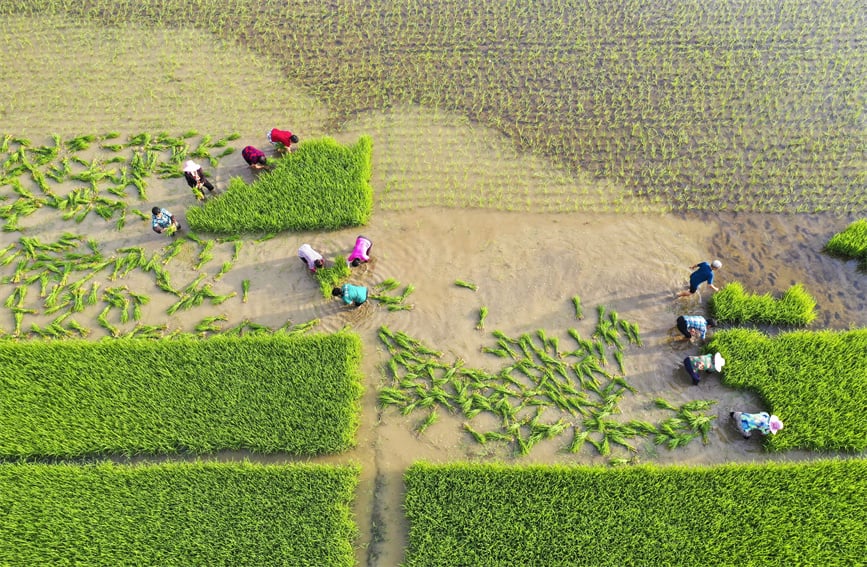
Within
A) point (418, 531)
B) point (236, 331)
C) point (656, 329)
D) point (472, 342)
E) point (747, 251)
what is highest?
point (747, 251)

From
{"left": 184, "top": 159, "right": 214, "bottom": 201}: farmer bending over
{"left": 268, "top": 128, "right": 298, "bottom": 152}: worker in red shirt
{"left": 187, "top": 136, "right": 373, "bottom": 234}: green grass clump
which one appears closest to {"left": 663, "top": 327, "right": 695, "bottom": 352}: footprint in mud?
{"left": 187, "top": 136, "right": 373, "bottom": 234}: green grass clump

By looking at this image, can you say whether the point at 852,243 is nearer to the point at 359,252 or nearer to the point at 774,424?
the point at 774,424

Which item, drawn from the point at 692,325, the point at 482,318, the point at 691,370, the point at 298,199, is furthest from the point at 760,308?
the point at 298,199

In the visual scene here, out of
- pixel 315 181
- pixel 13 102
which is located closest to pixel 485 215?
pixel 315 181

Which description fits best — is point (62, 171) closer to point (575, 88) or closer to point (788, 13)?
point (575, 88)

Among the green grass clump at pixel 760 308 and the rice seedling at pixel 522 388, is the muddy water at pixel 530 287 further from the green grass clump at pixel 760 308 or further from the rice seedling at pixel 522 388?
the green grass clump at pixel 760 308

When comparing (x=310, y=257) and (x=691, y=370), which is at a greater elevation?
(x=310, y=257)

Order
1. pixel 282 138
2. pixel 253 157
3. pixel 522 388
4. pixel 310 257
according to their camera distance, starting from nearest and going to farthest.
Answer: pixel 522 388
pixel 310 257
pixel 253 157
pixel 282 138

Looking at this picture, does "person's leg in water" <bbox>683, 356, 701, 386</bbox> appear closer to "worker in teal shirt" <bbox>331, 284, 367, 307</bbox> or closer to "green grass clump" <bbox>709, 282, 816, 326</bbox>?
"green grass clump" <bbox>709, 282, 816, 326</bbox>
